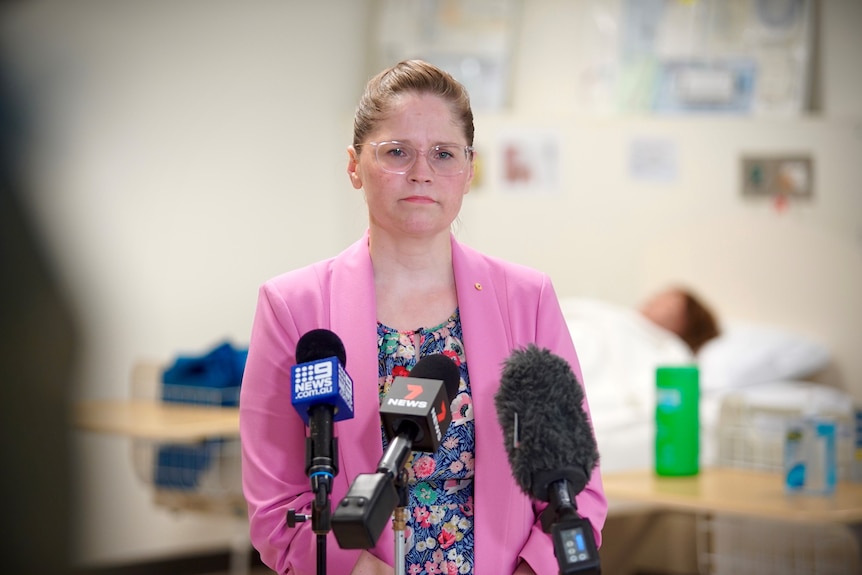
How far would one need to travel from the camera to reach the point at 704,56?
5.08m

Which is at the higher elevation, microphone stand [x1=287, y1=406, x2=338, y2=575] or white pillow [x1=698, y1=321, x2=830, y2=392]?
white pillow [x1=698, y1=321, x2=830, y2=392]

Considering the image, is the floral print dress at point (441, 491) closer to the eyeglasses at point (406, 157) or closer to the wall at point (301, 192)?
the eyeglasses at point (406, 157)

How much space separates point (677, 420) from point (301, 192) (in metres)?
2.69

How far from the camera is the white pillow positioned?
441 cm

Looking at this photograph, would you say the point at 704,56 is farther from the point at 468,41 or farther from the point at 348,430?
the point at 348,430

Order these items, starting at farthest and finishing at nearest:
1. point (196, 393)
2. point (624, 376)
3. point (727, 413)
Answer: point (624, 376) → point (196, 393) → point (727, 413)

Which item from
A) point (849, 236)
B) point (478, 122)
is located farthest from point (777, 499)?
point (478, 122)

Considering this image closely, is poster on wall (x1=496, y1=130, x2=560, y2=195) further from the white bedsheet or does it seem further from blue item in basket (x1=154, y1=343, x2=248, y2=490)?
blue item in basket (x1=154, y1=343, x2=248, y2=490)

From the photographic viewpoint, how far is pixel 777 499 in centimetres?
269

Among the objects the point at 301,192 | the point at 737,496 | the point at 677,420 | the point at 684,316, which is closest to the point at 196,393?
the point at 301,192

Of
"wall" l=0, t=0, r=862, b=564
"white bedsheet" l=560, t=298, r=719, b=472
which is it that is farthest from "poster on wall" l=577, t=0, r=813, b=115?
"white bedsheet" l=560, t=298, r=719, b=472

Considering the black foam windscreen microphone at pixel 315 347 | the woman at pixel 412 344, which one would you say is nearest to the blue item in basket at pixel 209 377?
the woman at pixel 412 344

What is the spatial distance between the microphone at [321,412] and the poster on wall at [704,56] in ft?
13.4

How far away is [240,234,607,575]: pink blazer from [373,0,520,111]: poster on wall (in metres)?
3.72
